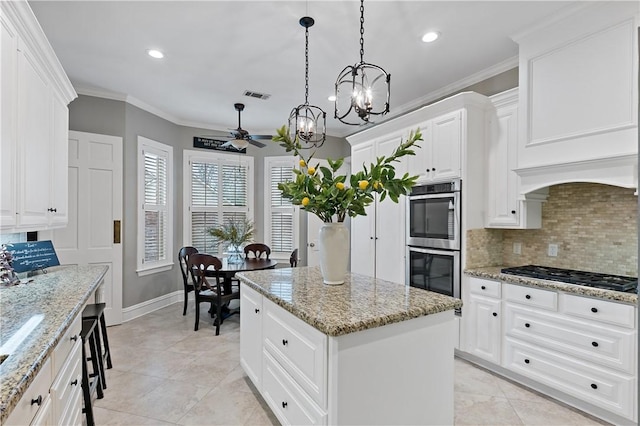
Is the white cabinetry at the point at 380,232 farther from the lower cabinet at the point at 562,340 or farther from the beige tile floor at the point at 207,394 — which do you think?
the beige tile floor at the point at 207,394

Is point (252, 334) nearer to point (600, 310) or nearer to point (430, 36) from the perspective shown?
point (600, 310)

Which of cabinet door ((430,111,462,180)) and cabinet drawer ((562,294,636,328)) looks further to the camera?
cabinet door ((430,111,462,180))

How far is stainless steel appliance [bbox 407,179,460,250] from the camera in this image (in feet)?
10.0

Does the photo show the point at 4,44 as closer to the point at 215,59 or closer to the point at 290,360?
the point at 215,59

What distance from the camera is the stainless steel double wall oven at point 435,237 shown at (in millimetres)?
3055

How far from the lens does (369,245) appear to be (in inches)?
160

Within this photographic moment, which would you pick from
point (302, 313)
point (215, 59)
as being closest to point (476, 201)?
point (302, 313)

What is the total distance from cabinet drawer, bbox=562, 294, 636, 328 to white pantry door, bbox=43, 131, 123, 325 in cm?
465

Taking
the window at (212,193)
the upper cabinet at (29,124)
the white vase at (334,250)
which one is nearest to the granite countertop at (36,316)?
the upper cabinet at (29,124)

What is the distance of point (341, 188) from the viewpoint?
6.23ft

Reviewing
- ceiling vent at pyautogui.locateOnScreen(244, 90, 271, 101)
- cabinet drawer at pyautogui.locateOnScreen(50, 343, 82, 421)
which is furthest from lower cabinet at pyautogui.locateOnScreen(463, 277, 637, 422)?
ceiling vent at pyautogui.locateOnScreen(244, 90, 271, 101)

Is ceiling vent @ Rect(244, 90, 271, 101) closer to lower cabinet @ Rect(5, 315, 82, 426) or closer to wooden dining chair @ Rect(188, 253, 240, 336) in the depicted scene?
wooden dining chair @ Rect(188, 253, 240, 336)

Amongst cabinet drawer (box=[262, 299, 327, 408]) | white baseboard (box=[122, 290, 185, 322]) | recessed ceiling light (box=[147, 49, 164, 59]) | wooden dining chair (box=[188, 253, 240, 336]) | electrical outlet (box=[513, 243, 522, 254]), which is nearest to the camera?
cabinet drawer (box=[262, 299, 327, 408])

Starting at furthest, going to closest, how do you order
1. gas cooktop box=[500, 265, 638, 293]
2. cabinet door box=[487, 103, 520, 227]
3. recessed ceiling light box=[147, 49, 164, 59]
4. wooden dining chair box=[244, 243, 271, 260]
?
1. wooden dining chair box=[244, 243, 271, 260]
2. recessed ceiling light box=[147, 49, 164, 59]
3. cabinet door box=[487, 103, 520, 227]
4. gas cooktop box=[500, 265, 638, 293]
